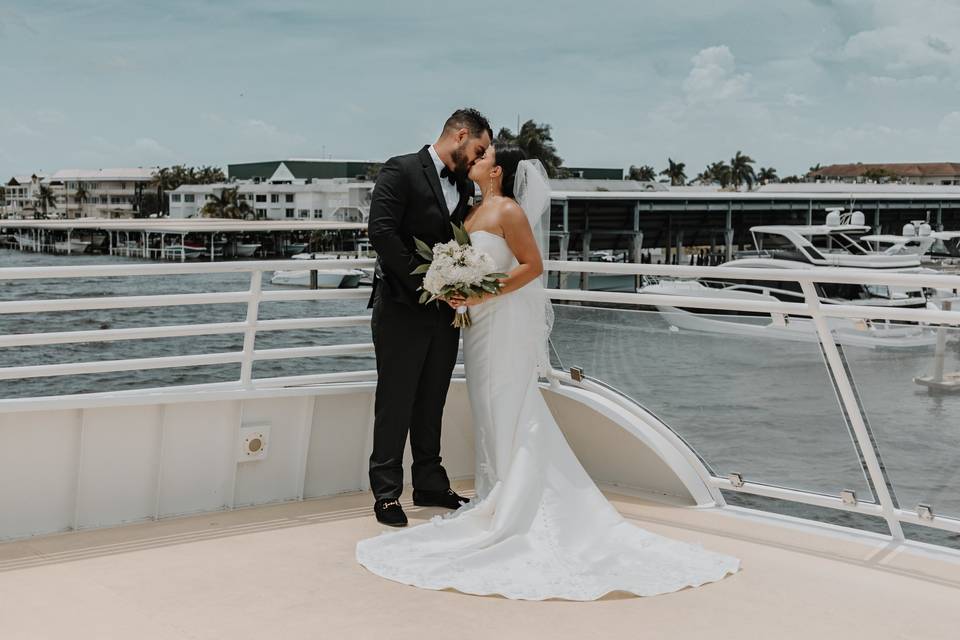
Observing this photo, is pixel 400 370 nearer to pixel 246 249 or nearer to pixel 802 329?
pixel 802 329

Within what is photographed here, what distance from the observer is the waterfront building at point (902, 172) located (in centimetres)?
13870

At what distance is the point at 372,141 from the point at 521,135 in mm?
44321

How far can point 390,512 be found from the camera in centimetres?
448

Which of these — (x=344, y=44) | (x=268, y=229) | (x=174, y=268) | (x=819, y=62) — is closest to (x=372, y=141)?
(x=344, y=44)

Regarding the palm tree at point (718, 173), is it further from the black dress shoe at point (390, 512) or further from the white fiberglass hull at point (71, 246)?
the black dress shoe at point (390, 512)

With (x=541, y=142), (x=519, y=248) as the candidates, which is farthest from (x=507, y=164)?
(x=541, y=142)

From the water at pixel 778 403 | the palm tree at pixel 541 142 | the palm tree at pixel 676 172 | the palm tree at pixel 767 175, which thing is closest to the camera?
the water at pixel 778 403

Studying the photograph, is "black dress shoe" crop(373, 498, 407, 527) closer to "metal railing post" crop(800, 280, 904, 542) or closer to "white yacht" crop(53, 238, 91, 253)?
"metal railing post" crop(800, 280, 904, 542)

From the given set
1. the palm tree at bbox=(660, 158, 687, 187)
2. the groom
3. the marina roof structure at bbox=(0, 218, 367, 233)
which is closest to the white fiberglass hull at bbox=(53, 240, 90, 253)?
the marina roof structure at bbox=(0, 218, 367, 233)

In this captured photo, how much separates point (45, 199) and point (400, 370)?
591 ft

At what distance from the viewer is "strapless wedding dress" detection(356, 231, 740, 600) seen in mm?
3732

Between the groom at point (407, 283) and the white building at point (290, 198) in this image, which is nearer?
the groom at point (407, 283)

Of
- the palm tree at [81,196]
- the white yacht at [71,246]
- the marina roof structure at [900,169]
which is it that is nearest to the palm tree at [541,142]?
the marina roof structure at [900,169]

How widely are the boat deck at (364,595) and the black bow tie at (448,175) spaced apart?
1.53m
